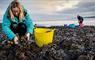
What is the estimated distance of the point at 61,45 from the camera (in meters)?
8.74

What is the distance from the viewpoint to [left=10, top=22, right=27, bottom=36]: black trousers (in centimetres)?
920

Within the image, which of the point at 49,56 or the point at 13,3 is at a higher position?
the point at 13,3

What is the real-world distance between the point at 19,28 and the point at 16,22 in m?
0.20

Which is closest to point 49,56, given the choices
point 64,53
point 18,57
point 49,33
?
point 64,53

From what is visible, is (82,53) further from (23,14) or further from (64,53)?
(23,14)

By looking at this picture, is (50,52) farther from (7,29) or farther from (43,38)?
(7,29)

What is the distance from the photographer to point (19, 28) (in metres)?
9.27

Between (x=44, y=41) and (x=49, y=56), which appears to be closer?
(x=49, y=56)

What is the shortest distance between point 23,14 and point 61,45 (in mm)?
1372

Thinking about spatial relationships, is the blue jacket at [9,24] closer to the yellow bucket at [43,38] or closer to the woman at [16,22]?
the woman at [16,22]

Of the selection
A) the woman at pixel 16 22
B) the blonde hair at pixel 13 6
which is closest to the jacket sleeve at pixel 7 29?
the woman at pixel 16 22

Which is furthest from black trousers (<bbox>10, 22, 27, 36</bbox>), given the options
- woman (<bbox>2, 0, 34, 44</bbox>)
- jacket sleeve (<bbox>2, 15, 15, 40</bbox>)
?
jacket sleeve (<bbox>2, 15, 15, 40</bbox>)

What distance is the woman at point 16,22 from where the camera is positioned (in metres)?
8.88

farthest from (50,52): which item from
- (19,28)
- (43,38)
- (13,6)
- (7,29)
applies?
(13,6)
